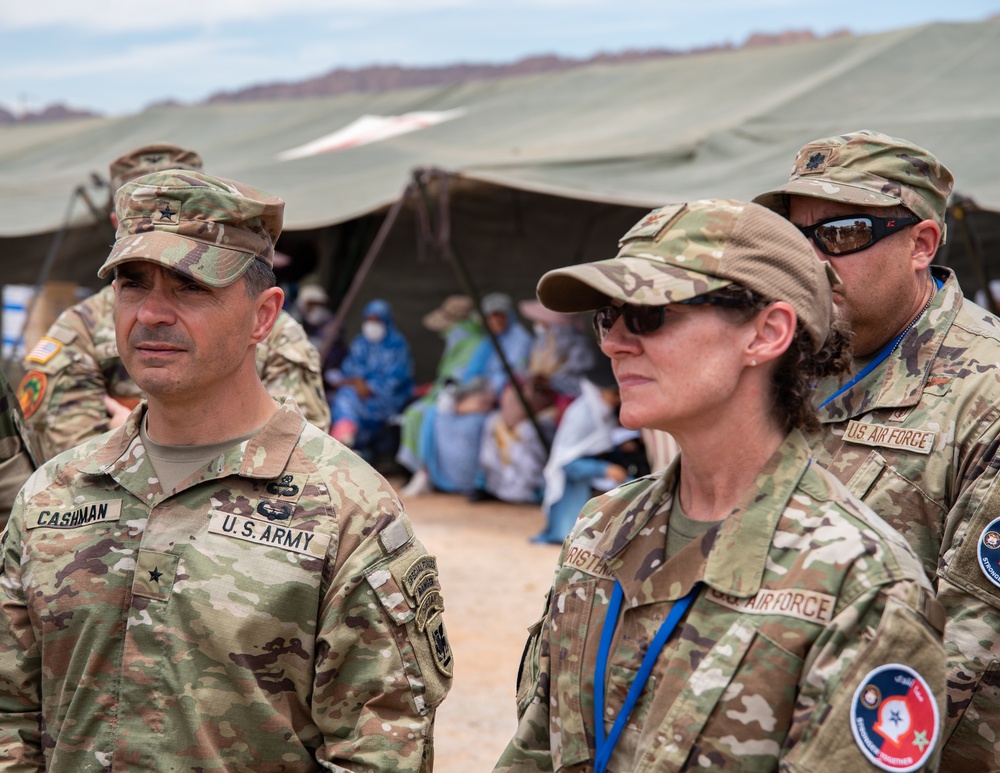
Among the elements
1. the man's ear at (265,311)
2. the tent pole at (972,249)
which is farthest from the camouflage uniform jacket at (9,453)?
the tent pole at (972,249)

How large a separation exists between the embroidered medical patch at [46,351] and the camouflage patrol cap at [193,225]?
6.46 ft

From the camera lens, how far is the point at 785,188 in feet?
8.88

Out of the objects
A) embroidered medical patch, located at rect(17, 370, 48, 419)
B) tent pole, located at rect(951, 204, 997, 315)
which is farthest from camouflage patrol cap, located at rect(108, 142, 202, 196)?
tent pole, located at rect(951, 204, 997, 315)

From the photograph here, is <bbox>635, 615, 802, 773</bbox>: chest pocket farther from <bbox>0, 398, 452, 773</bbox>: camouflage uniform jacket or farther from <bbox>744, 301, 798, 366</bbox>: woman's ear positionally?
<bbox>0, 398, 452, 773</bbox>: camouflage uniform jacket

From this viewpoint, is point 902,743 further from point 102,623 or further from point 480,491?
point 480,491

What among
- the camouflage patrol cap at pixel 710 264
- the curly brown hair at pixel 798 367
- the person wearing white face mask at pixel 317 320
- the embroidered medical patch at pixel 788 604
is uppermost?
the camouflage patrol cap at pixel 710 264

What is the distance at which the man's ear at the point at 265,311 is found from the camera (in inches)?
91.3

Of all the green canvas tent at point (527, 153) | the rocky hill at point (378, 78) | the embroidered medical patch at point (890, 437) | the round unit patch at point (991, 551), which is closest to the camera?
the round unit patch at point (991, 551)

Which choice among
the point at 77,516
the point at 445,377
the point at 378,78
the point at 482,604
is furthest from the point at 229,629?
the point at 378,78

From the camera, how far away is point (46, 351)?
417 cm

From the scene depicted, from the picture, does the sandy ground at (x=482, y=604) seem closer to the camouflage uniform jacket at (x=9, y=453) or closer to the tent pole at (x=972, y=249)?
the camouflage uniform jacket at (x=9, y=453)

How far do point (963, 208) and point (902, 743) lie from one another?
232 inches

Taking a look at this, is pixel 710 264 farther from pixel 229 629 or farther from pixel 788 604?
pixel 229 629

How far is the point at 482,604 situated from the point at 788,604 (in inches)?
206
